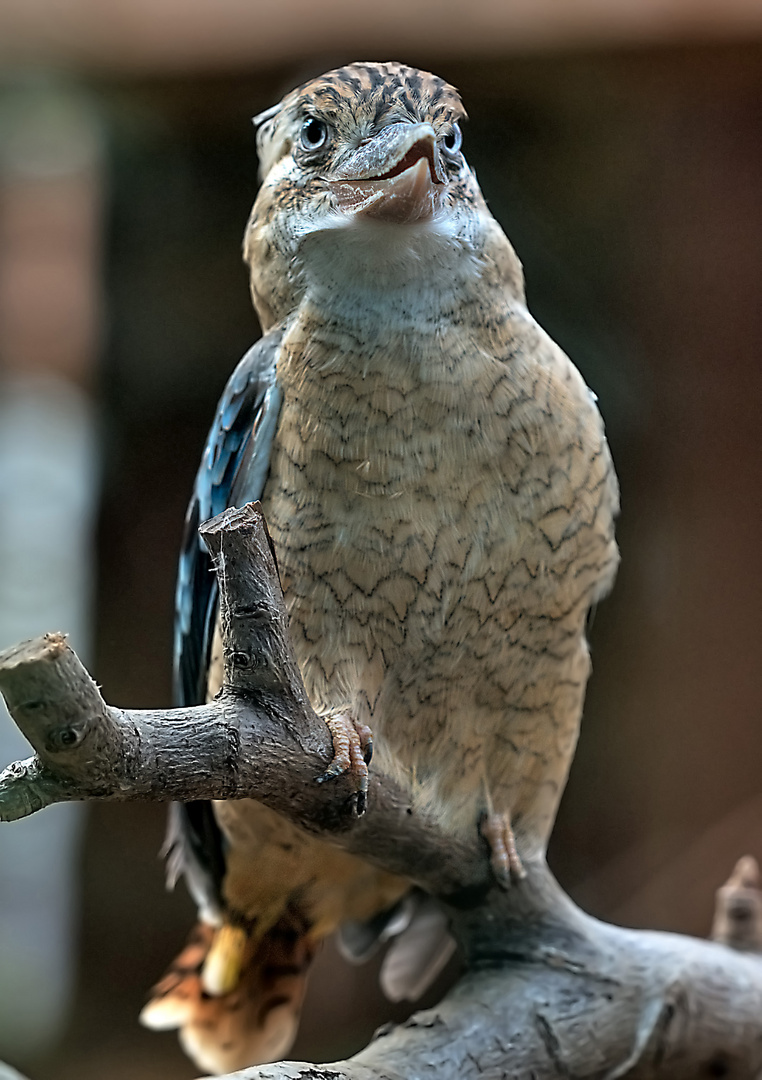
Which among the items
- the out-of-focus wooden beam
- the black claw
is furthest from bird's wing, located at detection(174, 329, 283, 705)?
the out-of-focus wooden beam

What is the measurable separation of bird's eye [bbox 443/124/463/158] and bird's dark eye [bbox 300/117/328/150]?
0.39 ft

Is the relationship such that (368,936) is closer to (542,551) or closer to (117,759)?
(542,551)

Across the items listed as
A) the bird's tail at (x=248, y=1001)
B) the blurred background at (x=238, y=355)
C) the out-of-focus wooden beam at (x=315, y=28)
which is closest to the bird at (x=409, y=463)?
the bird's tail at (x=248, y=1001)

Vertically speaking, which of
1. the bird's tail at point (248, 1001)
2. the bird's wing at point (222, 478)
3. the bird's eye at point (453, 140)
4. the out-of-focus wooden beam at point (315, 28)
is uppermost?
the out-of-focus wooden beam at point (315, 28)

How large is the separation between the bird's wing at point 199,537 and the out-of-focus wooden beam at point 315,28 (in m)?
0.63

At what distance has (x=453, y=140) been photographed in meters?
0.99

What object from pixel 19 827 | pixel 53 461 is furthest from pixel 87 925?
pixel 53 461

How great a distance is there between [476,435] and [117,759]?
1.61 feet

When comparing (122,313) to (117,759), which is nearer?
Result: (117,759)

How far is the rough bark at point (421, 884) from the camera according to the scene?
67 centimetres

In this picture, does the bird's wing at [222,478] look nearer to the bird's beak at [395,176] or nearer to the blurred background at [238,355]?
the bird's beak at [395,176]

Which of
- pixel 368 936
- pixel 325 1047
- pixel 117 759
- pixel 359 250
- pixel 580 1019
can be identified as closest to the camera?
pixel 117 759

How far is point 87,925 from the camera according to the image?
190 centimetres

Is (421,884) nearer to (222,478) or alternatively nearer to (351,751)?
(351,751)
